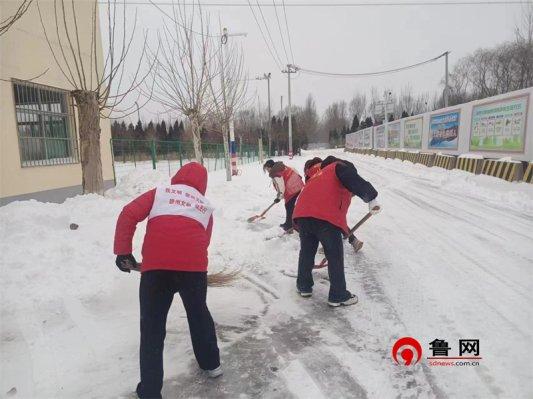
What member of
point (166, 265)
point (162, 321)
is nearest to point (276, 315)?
point (162, 321)

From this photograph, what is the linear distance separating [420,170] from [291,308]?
13779 mm

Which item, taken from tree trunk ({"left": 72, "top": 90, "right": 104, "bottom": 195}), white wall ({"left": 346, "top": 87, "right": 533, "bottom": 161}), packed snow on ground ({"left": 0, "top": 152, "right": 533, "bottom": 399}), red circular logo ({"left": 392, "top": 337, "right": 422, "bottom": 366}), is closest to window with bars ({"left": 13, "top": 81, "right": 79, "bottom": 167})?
tree trunk ({"left": 72, "top": 90, "right": 104, "bottom": 195})

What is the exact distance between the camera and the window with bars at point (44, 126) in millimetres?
8516

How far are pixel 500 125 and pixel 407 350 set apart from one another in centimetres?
1124

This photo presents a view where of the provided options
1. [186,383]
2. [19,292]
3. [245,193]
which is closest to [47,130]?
[245,193]

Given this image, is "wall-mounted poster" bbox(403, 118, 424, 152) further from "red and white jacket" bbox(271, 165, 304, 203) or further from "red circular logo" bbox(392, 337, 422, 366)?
"red circular logo" bbox(392, 337, 422, 366)

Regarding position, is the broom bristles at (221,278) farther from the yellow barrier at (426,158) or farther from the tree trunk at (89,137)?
the yellow barrier at (426,158)

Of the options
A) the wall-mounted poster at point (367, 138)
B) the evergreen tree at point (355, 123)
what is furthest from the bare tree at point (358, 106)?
the wall-mounted poster at point (367, 138)

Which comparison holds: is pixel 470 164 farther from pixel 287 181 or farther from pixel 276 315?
pixel 276 315

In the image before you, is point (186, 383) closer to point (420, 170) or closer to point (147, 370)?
point (147, 370)

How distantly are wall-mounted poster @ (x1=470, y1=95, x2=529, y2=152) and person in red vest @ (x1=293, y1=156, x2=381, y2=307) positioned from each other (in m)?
9.10

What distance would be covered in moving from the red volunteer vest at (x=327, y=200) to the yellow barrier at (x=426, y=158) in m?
14.3

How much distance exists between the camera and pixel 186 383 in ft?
8.83

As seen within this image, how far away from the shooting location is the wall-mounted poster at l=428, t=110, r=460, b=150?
49.2 feet
